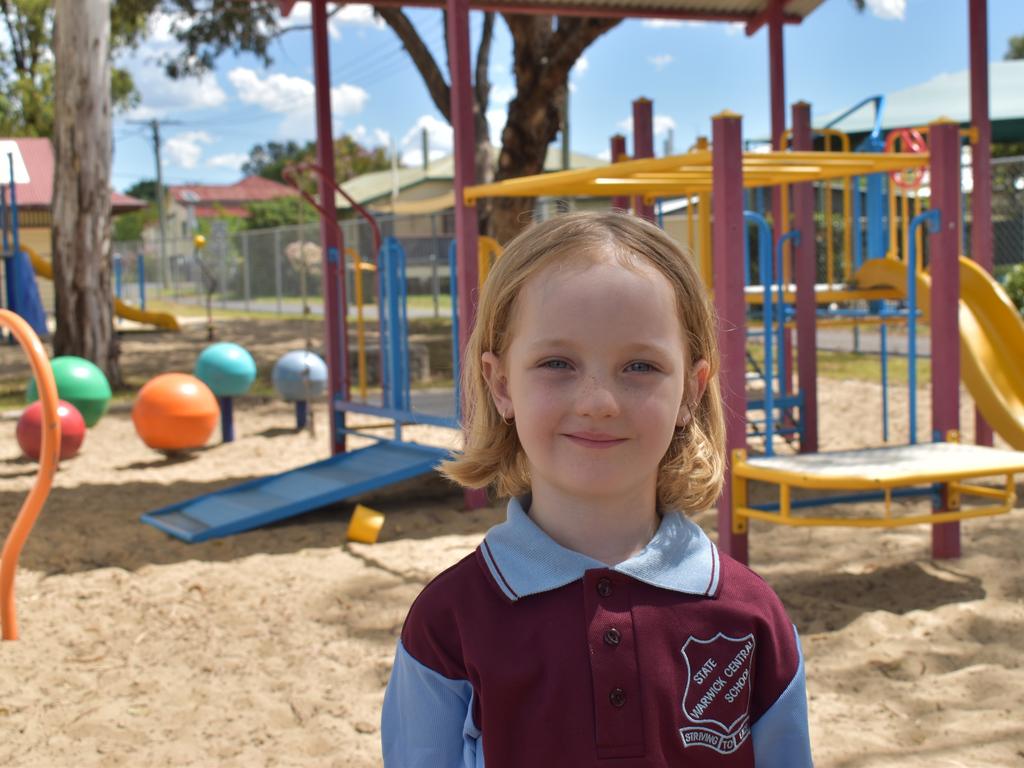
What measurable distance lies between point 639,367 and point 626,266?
0.14m

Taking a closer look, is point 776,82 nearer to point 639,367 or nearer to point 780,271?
point 780,271

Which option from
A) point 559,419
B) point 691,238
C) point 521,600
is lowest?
point 521,600

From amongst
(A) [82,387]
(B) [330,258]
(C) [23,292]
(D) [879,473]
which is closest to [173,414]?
(A) [82,387]

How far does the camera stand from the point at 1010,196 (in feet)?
58.5

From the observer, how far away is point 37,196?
25.2 meters

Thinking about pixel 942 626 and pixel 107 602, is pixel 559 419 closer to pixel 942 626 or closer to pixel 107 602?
pixel 942 626

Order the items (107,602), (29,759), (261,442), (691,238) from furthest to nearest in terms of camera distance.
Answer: (261,442) → (691,238) → (107,602) → (29,759)

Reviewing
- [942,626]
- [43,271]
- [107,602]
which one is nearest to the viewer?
[942,626]

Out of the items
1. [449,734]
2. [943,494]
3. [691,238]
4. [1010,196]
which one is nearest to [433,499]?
[691,238]

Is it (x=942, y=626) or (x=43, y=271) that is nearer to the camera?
(x=942, y=626)

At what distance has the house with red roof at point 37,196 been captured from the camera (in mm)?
15892

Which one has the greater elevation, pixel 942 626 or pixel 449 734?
pixel 449 734

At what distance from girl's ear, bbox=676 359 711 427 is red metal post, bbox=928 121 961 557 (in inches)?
136

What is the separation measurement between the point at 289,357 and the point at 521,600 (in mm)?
7770
